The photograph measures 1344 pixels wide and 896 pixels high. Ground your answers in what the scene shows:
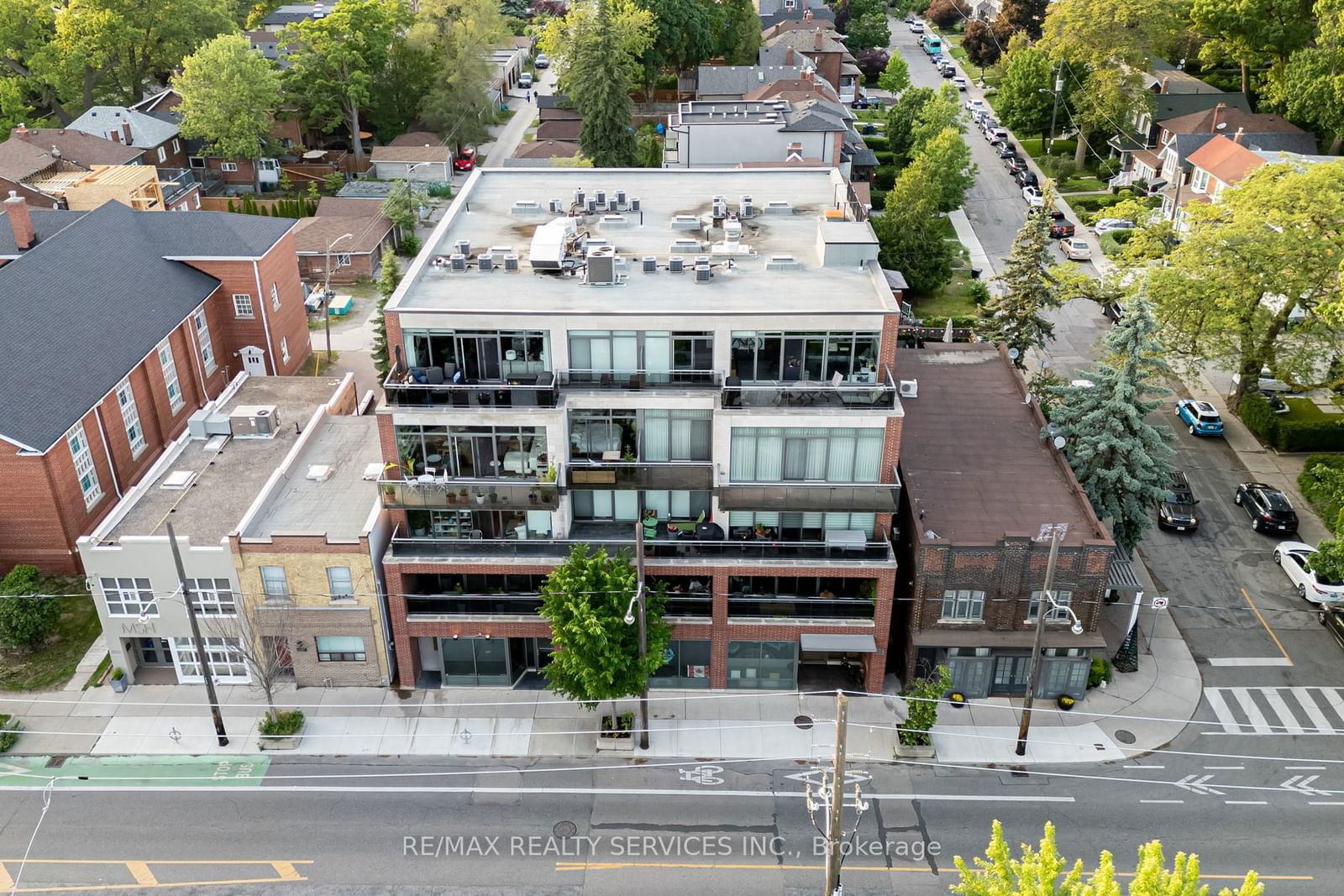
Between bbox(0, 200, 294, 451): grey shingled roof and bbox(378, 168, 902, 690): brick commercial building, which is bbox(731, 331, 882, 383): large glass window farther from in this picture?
bbox(0, 200, 294, 451): grey shingled roof

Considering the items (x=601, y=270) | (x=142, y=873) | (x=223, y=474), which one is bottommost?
(x=142, y=873)

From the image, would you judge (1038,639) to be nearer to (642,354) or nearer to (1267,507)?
(642,354)

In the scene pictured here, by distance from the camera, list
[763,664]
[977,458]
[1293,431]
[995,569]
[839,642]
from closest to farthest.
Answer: [995,569], [839,642], [763,664], [977,458], [1293,431]

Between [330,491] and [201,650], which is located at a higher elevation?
[330,491]

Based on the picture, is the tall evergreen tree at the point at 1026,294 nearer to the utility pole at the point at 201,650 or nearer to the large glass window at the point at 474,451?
the large glass window at the point at 474,451

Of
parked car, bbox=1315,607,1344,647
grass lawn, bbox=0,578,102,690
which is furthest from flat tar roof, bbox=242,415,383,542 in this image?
parked car, bbox=1315,607,1344,647

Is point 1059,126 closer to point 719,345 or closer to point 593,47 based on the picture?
point 593,47

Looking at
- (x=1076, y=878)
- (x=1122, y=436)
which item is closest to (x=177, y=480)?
(x=1076, y=878)

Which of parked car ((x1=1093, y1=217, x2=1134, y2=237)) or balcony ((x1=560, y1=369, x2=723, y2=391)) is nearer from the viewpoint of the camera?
balcony ((x1=560, y1=369, x2=723, y2=391))
